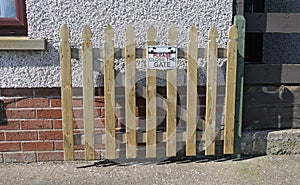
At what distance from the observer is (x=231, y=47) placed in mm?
2846

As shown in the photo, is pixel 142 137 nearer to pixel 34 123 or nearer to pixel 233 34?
pixel 34 123

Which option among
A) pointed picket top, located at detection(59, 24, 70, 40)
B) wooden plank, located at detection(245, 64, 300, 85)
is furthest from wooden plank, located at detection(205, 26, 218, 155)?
pointed picket top, located at detection(59, 24, 70, 40)

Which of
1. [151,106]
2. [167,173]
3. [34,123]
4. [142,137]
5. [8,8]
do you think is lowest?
[167,173]

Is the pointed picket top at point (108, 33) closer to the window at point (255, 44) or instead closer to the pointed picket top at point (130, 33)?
the pointed picket top at point (130, 33)

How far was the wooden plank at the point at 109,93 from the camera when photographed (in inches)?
106

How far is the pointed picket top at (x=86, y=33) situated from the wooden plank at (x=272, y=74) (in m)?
1.49

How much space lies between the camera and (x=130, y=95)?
2822mm

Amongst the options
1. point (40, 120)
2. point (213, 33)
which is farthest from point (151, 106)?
point (40, 120)

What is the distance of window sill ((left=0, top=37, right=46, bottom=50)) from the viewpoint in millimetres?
2799

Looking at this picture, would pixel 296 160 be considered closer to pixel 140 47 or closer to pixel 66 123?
pixel 140 47

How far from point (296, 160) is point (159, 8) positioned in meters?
1.94

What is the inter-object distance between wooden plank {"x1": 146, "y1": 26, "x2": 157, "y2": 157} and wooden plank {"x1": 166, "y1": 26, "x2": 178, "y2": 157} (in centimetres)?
13

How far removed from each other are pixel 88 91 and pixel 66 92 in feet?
0.60

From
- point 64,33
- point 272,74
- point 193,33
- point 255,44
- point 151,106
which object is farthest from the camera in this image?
point 255,44
